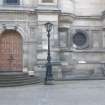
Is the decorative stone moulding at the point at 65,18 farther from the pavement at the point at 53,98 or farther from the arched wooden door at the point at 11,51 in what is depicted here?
the pavement at the point at 53,98

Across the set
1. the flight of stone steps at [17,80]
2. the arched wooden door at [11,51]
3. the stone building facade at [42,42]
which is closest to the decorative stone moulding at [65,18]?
the stone building facade at [42,42]

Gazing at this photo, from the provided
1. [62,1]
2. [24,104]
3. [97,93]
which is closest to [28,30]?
[62,1]

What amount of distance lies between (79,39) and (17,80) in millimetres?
8308

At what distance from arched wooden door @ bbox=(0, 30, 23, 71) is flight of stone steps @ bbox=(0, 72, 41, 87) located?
102 inches

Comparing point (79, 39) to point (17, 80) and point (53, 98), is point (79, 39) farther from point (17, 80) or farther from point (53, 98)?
point (53, 98)

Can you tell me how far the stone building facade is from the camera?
26906mm

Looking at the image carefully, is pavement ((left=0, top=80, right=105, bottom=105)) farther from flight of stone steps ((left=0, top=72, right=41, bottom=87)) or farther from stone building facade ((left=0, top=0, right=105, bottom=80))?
stone building facade ((left=0, top=0, right=105, bottom=80))

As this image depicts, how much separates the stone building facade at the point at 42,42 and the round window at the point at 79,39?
35cm

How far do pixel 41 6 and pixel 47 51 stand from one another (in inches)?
127

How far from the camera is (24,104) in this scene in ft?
48.3

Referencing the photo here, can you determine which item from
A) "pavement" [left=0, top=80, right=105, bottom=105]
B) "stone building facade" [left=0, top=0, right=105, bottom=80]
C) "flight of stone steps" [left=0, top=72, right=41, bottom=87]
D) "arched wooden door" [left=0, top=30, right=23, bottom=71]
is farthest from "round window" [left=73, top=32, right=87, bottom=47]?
"pavement" [left=0, top=80, right=105, bottom=105]

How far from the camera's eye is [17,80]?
76.5ft

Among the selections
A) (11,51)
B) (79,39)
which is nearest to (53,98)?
(11,51)

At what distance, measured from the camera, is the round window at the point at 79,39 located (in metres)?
29.8
